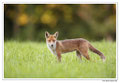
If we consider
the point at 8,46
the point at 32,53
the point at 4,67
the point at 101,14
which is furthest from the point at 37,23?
the point at 4,67

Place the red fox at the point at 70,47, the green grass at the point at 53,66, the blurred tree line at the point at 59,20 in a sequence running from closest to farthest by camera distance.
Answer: the green grass at the point at 53,66
the red fox at the point at 70,47
the blurred tree line at the point at 59,20

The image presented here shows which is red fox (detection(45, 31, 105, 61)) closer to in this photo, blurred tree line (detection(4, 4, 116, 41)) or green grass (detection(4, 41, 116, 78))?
green grass (detection(4, 41, 116, 78))

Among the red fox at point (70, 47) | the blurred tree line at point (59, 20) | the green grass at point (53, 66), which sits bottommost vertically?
the green grass at point (53, 66)

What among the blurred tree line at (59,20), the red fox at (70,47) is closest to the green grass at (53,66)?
the red fox at (70,47)

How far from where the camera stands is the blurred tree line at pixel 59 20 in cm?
1193

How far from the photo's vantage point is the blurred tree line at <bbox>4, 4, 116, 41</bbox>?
11.9m

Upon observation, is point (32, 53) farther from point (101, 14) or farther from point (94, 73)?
point (101, 14)

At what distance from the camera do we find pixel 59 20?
1234cm

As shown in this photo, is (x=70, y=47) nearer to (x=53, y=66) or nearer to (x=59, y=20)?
(x=53, y=66)

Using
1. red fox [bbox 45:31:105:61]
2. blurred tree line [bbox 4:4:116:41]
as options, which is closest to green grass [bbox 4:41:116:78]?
red fox [bbox 45:31:105:61]

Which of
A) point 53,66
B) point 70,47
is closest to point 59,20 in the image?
point 70,47

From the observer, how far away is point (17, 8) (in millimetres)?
11680

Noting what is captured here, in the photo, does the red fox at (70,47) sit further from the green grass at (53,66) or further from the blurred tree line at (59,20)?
the blurred tree line at (59,20)

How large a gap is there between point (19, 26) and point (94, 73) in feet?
26.3
